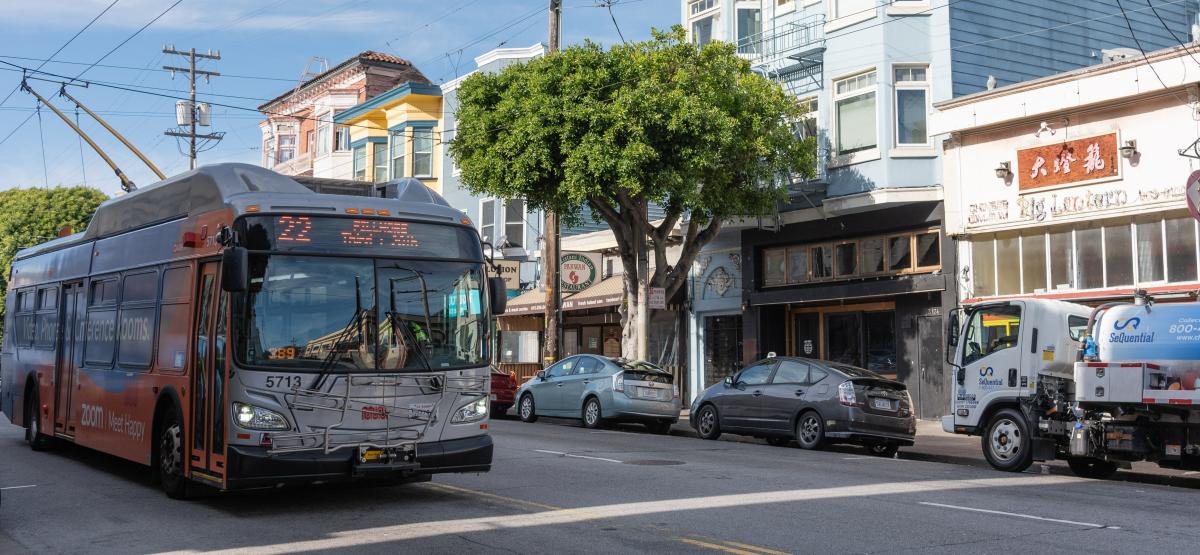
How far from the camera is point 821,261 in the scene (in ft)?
82.8

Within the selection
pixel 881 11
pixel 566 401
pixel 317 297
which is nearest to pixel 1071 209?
pixel 881 11

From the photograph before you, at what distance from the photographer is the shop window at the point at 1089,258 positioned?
64.2 ft

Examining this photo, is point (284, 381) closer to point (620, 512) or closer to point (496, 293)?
point (496, 293)

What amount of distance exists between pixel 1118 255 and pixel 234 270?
15962 millimetres

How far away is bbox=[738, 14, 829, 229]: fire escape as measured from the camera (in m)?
24.3

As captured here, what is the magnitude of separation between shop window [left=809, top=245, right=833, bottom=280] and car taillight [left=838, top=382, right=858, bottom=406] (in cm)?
837

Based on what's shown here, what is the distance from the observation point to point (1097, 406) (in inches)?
516

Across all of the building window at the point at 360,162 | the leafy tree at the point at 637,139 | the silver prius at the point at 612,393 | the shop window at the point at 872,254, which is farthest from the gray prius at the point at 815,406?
the building window at the point at 360,162

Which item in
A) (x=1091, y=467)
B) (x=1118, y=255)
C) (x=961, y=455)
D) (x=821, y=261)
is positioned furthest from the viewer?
(x=821, y=261)

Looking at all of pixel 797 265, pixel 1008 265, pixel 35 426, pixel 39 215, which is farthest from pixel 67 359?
pixel 39 215

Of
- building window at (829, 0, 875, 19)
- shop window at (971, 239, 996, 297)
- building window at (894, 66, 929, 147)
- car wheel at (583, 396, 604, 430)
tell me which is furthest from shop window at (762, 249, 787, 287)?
car wheel at (583, 396, 604, 430)

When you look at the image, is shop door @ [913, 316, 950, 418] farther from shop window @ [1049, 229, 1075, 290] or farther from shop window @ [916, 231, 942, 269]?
shop window @ [1049, 229, 1075, 290]

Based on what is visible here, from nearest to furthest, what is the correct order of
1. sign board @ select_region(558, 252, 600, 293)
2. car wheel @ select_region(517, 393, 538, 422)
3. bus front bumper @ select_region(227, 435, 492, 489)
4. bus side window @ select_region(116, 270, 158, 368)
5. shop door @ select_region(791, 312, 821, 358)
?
bus front bumper @ select_region(227, 435, 492, 489)
bus side window @ select_region(116, 270, 158, 368)
car wheel @ select_region(517, 393, 538, 422)
shop door @ select_region(791, 312, 821, 358)
sign board @ select_region(558, 252, 600, 293)

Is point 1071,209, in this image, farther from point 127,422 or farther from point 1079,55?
point 127,422
